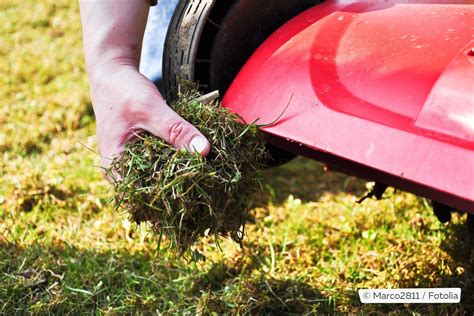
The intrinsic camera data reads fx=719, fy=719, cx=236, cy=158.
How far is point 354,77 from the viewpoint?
1242mm

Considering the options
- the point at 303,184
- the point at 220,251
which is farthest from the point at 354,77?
the point at 303,184

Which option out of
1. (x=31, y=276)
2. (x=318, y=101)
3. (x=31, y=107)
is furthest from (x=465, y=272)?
(x=31, y=107)

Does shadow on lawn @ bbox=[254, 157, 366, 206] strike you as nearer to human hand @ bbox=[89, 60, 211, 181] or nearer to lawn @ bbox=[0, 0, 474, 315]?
lawn @ bbox=[0, 0, 474, 315]

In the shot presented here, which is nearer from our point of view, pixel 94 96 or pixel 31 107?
pixel 94 96

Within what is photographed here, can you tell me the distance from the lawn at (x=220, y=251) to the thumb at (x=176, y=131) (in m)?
0.17

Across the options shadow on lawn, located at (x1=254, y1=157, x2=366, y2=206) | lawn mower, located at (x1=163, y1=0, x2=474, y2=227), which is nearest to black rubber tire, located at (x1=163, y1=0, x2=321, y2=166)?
lawn mower, located at (x1=163, y1=0, x2=474, y2=227)

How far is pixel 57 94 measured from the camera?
2.55 metres

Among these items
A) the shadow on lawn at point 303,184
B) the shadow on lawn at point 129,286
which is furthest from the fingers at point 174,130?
the shadow on lawn at point 303,184

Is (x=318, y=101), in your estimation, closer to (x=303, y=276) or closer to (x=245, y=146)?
(x=245, y=146)

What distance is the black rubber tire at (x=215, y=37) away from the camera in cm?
143

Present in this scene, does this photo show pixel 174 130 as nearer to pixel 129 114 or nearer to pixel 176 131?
pixel 176 131

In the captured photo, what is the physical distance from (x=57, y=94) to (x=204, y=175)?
1526mm

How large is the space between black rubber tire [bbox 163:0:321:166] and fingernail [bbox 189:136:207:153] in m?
0.24

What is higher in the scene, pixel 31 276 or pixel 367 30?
pixel 367 30
